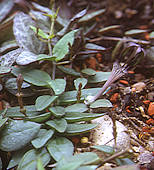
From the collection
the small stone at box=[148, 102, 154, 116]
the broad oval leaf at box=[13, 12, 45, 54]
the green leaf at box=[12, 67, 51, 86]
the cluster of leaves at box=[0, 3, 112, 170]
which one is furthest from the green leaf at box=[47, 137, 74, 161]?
the broad oval leaf at box=[13, 12, 45, 54]

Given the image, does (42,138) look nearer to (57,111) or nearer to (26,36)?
(57,111)

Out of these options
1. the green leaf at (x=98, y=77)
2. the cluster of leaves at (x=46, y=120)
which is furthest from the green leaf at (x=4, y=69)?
the green leaf at (x=98, y=77)

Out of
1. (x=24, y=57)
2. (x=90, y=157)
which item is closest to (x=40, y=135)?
(x=90, y=157)

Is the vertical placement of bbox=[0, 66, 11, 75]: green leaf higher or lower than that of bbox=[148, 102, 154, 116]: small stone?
higher

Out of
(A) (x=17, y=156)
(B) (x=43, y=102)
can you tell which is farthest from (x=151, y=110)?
(A) (x=17, y=156)

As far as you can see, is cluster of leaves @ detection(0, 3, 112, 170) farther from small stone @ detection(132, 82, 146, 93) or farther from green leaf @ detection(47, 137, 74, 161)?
small stone @ detection(132, 82, 146, 93)

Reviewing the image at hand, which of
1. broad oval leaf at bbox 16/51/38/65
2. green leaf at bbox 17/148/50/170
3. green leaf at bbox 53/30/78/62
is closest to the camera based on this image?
green leaf at bbox 17/148/50/170
